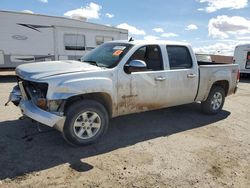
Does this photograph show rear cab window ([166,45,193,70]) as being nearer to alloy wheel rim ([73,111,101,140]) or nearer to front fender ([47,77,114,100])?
front fender ([47,77,114,100])

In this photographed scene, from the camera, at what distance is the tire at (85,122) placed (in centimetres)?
430

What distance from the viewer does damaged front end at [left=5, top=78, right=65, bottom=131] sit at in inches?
161

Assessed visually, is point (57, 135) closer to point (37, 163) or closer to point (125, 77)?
point (37, 163)

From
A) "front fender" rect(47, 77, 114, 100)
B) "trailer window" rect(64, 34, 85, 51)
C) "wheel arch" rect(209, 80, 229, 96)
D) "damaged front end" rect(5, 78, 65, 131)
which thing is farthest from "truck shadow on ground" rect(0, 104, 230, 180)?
"trailer window" rect(64, 34, 85, 51)

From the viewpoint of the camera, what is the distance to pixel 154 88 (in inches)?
211

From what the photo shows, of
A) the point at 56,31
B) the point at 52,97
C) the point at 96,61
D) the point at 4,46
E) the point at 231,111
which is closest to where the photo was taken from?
the point at 52,97

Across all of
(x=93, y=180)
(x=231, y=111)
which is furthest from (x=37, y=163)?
(x=231, y=111)

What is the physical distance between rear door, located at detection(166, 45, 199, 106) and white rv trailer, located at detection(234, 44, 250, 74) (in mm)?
12983

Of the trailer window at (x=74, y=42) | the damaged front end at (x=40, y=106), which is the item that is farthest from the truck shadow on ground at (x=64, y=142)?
the trailer window at (x=74, y=42)

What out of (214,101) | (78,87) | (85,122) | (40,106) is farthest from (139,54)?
(214,101)

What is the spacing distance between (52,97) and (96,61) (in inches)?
60.6

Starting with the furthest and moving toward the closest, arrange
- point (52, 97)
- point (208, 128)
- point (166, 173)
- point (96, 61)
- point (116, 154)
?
point (208, 128), point (96, 61), point (116, 154), point (52, 97), point (166, 173)

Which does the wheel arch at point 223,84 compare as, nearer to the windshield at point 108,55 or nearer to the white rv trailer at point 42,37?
the windshield at point 108,55

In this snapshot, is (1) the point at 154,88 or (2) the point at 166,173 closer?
(2) the point at 166,173
